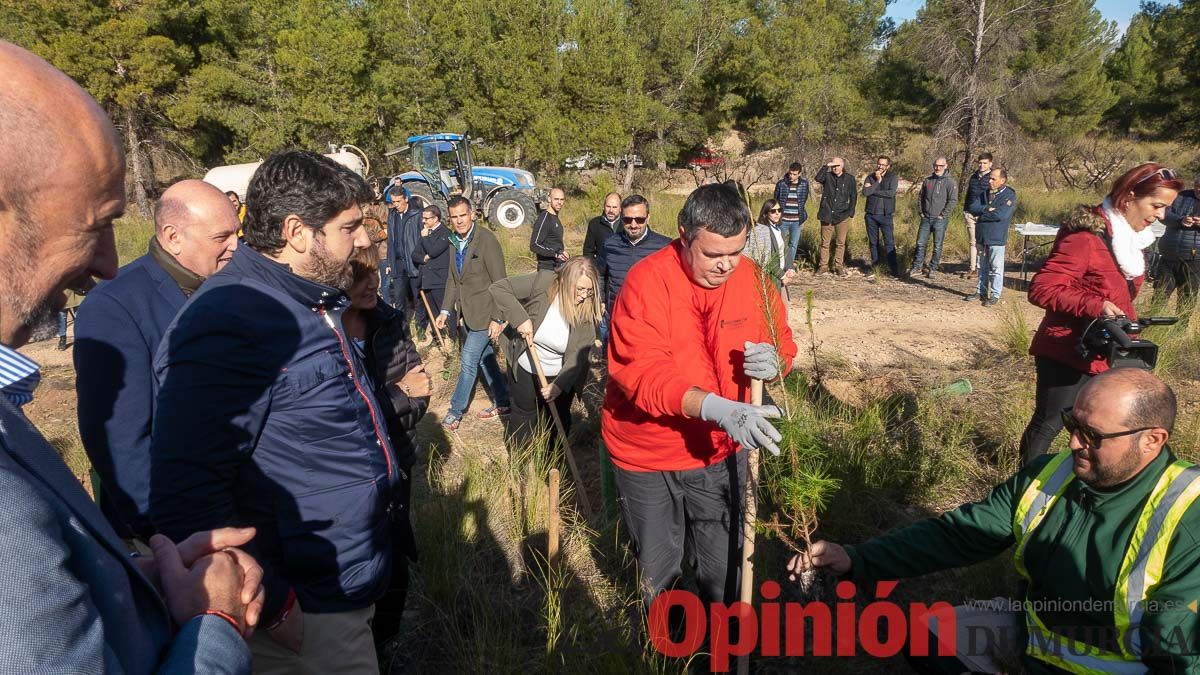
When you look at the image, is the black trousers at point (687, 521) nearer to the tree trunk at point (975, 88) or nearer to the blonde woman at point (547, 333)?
the blonde woman at point (547, 333)

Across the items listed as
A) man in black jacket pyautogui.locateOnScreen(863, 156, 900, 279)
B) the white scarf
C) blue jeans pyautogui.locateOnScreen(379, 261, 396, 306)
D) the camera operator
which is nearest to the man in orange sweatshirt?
the white scarf

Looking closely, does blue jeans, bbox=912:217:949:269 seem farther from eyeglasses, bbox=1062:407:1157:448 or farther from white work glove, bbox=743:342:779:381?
white work glove, bbox=743:342:779:381

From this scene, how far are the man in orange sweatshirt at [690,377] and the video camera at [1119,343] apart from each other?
1.35 m

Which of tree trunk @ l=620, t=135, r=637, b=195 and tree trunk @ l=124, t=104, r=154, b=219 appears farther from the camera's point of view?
tree trunk @ l=620, t=135, r=637, b=195

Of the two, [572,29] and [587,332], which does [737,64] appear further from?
[587,332]

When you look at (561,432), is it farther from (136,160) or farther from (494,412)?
(136,160)

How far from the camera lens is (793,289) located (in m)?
9.68

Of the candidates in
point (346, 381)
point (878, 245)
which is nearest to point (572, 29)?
point (878, 245)

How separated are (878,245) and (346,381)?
35.1 ft

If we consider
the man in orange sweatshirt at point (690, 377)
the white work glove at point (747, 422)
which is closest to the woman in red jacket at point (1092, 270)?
the man in orange sweatshirt at point (690, 377)

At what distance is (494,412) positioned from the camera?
569cm

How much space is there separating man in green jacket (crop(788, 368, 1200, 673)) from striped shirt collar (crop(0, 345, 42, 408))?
193 centimetres

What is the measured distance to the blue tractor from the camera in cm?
1575

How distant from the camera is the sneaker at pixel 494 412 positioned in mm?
5625
